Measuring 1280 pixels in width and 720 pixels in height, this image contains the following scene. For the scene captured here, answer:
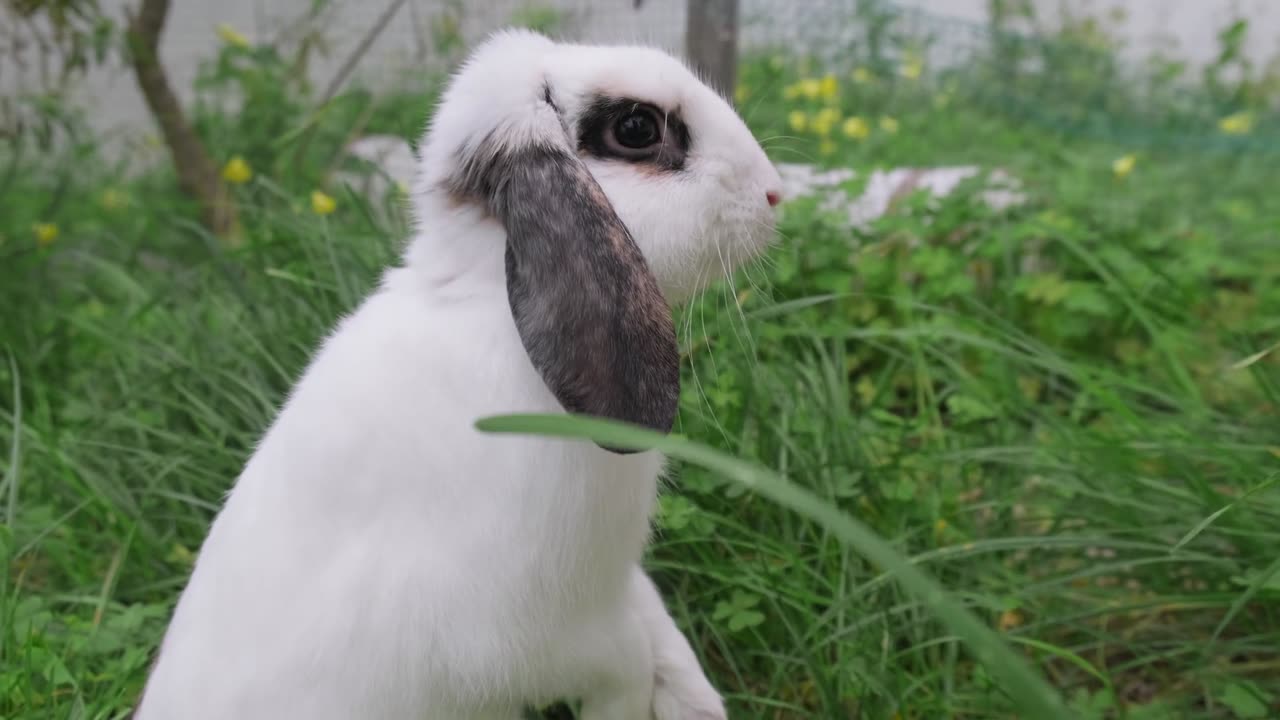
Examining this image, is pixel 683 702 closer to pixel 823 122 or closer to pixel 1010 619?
pixel 1010 619

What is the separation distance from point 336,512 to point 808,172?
276 cm

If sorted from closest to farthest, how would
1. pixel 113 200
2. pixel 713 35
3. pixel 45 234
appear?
pixel 45 234 < pixel 713 35 < pixel 113 200

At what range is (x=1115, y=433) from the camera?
225 centimetres

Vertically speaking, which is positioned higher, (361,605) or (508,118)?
(508,118)

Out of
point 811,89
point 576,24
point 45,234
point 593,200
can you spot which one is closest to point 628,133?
point 593,200

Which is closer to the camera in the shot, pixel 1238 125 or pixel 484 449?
pixel 484 449

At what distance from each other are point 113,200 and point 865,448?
11.7ft

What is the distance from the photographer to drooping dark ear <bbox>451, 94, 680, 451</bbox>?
1.24 metres

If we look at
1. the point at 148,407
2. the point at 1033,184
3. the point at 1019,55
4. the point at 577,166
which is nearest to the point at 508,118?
the point at 577,166

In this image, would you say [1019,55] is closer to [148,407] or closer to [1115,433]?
[1115,433]

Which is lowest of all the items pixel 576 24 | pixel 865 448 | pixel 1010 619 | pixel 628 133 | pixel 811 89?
pixel 1010 619

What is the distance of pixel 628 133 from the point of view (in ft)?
4.68

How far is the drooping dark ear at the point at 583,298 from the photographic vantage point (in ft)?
4.08

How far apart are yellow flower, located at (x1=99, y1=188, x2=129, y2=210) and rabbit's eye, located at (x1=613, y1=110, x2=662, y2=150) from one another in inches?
143
